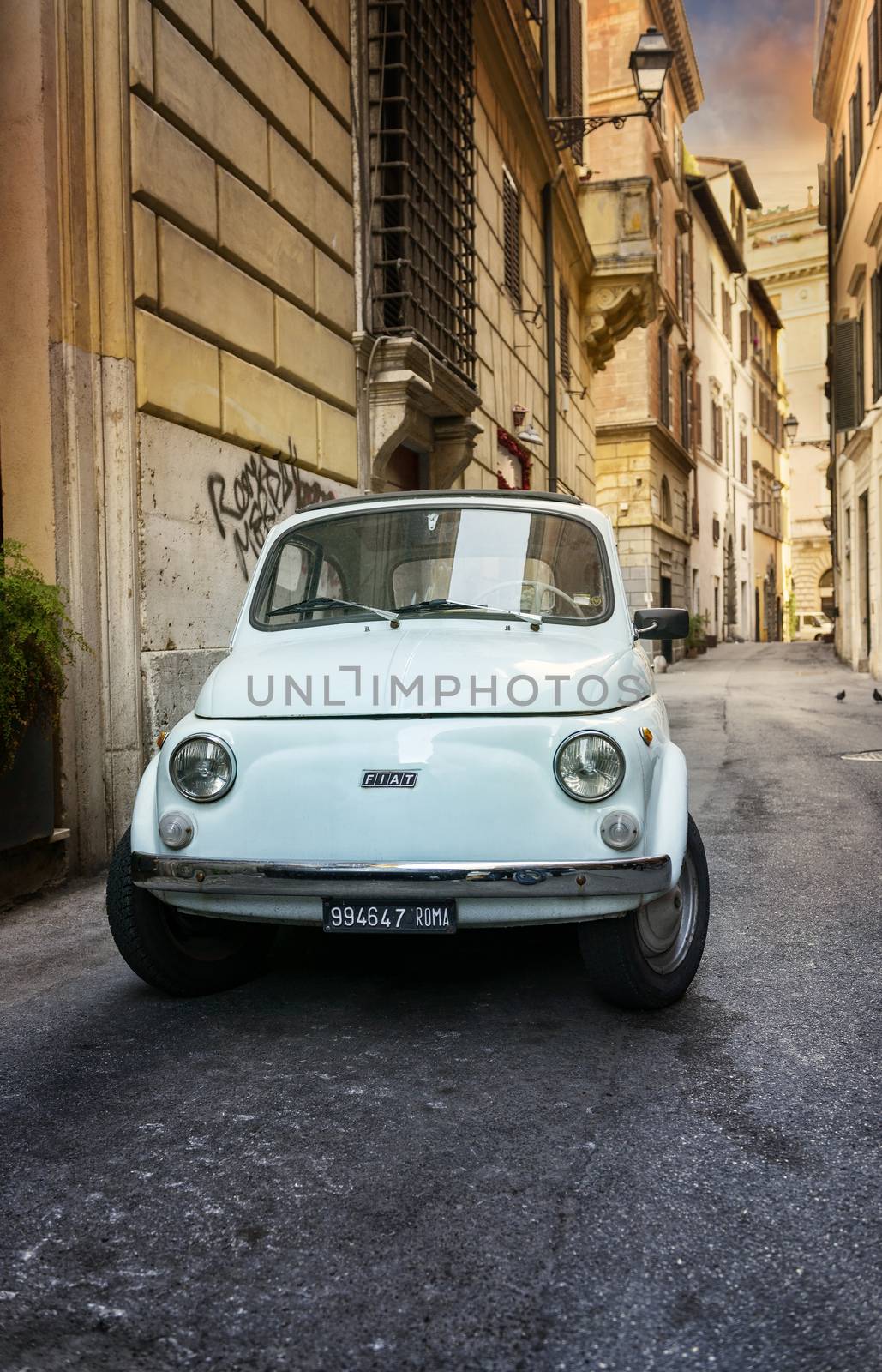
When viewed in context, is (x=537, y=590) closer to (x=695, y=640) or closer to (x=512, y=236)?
(x=512, y=236)

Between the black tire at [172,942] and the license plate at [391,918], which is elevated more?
the license plate at [391,918]

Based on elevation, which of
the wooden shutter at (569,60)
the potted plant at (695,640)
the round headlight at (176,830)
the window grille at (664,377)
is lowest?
the round headlight at (176,830)

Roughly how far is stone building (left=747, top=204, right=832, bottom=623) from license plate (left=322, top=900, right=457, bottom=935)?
6097 centimetres

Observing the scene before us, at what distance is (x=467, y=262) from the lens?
46.5 feet

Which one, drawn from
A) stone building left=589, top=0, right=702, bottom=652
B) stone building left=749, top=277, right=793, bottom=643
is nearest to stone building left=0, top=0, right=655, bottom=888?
stone building left=589, top=0, right=702, bottom=652

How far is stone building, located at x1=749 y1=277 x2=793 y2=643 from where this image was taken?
2092 inches

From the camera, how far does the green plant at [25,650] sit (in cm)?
520

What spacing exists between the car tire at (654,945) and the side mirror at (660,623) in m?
1.16

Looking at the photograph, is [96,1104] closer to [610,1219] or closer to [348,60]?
[610,1219]

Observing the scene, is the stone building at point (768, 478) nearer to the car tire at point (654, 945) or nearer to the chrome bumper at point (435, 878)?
the car tire at point (654, 945)

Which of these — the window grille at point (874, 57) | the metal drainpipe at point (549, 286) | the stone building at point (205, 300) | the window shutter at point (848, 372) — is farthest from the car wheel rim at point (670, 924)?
the window shutter at point (848, 372)

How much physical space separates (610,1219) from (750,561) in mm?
51525

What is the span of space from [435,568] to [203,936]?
1605 millimetres

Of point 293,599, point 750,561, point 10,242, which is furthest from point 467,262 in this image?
point 750,561
